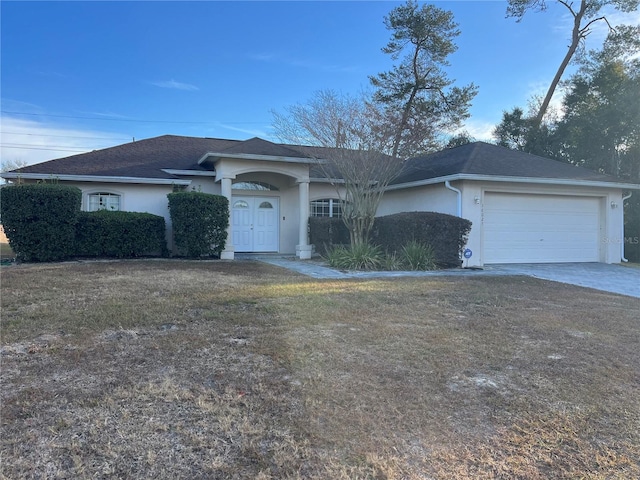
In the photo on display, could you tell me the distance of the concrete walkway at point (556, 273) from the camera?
31.3 ft

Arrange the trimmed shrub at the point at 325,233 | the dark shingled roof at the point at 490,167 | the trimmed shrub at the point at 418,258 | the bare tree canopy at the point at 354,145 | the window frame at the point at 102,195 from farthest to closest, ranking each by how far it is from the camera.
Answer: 1. the trimmed shrub at the point at 325,233
2. the window frame at the point at 102,195
3. the dark shingled roof at the point at 490,167
4. the bare tree canopy at the point at 354,145
5. the trimmed shrub at the point at 418,258

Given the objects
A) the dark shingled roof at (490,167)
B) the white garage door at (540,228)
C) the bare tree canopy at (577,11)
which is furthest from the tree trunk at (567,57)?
the white garage door at (540,228)

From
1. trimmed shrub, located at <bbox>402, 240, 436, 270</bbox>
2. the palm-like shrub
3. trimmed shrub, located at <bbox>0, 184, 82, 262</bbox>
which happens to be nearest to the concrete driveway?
trimmed shrub, located at <bbox>402, 240, 436, 270</bbox>

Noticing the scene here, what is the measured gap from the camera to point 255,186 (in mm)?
15992

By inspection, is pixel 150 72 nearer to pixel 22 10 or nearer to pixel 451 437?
pixel 22 10

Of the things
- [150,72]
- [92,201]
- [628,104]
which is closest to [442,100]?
[628,104]

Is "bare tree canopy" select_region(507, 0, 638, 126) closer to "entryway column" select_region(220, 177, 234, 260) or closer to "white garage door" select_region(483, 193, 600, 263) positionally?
"white garage door" select_region(483, 193, 600, 263)

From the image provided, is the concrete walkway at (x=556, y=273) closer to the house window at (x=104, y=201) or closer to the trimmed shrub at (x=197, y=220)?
the trimmed shrub at (x=197, y=220)

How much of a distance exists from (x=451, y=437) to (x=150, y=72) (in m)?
18.1

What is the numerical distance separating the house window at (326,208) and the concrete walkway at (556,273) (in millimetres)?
4258

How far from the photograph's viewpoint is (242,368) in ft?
12.5

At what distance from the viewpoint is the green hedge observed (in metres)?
12.3

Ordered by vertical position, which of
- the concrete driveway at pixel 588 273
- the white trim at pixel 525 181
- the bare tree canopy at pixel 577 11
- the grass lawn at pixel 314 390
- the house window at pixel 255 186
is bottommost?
the grass lawn at pixel 314 390

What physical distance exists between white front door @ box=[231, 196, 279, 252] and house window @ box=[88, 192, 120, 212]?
379 cm
